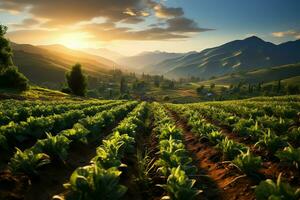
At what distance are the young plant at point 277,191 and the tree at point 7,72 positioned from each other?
57941mm

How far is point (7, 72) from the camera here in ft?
188

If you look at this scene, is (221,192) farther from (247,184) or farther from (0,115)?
(0,115)

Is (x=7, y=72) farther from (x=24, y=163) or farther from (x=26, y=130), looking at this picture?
(x=24, y=163)

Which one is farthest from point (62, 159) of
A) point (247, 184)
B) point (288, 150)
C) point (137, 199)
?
point (288, 150)

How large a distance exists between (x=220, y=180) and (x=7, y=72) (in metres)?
56.1

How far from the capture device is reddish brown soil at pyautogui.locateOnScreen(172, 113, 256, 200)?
8016 mm

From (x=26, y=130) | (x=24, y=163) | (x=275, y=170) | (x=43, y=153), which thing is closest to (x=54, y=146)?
(x=43, y=153)

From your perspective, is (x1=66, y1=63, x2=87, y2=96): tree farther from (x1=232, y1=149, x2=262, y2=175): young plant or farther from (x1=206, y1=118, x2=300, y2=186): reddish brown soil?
(x1=232, y1=149, x2=262, y2=175): young plant

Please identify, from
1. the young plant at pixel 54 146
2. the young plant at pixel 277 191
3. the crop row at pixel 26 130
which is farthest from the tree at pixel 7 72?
the young plant at pixel 277 191

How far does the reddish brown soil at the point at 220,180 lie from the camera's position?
8016 millimetres

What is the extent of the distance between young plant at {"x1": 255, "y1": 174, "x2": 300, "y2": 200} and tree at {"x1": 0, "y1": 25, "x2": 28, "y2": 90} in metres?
57.9

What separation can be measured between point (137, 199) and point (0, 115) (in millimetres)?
10669

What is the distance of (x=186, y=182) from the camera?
23.5ft

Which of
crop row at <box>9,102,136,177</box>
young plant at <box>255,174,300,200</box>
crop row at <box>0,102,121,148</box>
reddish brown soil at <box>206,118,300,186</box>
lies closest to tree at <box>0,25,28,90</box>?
crop row at <box>0,102,121,148</box>
